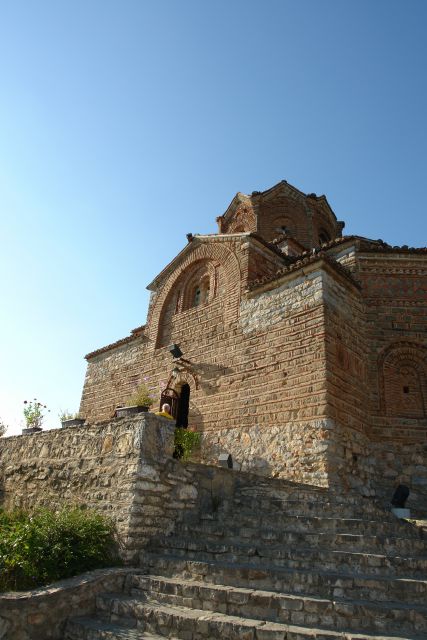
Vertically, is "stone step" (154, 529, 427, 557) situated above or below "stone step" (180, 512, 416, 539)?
below

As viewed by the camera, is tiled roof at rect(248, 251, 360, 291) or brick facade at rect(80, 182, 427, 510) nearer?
brick facade at rect(80, 182, 427, 510)

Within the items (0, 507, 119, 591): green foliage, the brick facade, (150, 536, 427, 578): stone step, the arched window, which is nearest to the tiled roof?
the brick facade

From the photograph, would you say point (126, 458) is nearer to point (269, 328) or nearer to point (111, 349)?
A: point (269, 328)

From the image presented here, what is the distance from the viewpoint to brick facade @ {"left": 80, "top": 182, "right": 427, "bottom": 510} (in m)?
8.12

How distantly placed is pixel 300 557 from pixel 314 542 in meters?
0.37

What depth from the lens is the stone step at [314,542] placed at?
4.84 m

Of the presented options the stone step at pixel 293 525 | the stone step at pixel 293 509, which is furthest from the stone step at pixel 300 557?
the stone step at pixel 293 509

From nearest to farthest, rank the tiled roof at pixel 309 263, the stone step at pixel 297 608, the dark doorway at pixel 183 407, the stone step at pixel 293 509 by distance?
1. the stone step at pixel 297 608
2. the stone step at pixel 293 509
3. the tiled roof at pixel 309 263
4. the dark doorway at pixel 183 407

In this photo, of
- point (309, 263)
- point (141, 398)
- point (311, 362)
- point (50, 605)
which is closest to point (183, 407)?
point (141, 398)

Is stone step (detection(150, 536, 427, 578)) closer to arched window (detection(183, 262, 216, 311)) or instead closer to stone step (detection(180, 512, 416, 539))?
stone step (detection(180, 512, 416, 539))

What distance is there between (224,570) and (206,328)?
7319 millimetres

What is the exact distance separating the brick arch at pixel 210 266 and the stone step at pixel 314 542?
6.07 m

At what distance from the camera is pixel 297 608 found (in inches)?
150

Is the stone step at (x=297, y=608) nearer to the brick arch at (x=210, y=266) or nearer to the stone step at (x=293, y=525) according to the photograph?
the stone step at (x=293, y=525)
